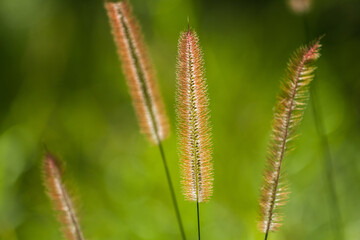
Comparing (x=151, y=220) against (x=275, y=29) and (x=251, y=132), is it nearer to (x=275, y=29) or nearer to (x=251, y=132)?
(x=251, y=132)

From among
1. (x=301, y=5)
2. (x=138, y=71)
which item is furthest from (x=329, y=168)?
(x=138, y=71)

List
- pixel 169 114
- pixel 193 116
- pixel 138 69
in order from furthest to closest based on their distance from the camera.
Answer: pixel 169 114 < pixel 138 69 < pixel 193 116

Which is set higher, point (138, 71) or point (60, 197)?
point (138, 71)

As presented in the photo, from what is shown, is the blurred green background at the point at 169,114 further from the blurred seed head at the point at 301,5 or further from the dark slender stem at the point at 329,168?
the blurred seed head at the point at 301,5

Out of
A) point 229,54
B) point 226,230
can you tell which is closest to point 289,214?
point 226,230

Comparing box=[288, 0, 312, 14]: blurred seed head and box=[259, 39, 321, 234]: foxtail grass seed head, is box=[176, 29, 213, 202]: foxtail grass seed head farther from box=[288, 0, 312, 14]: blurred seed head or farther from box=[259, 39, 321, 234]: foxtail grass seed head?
box=[288, 0, 312, 14]: blurred seed head

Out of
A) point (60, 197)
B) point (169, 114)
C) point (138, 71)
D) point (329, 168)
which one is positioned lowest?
point (329, 168)

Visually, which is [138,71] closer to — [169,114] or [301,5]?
[301,5]
